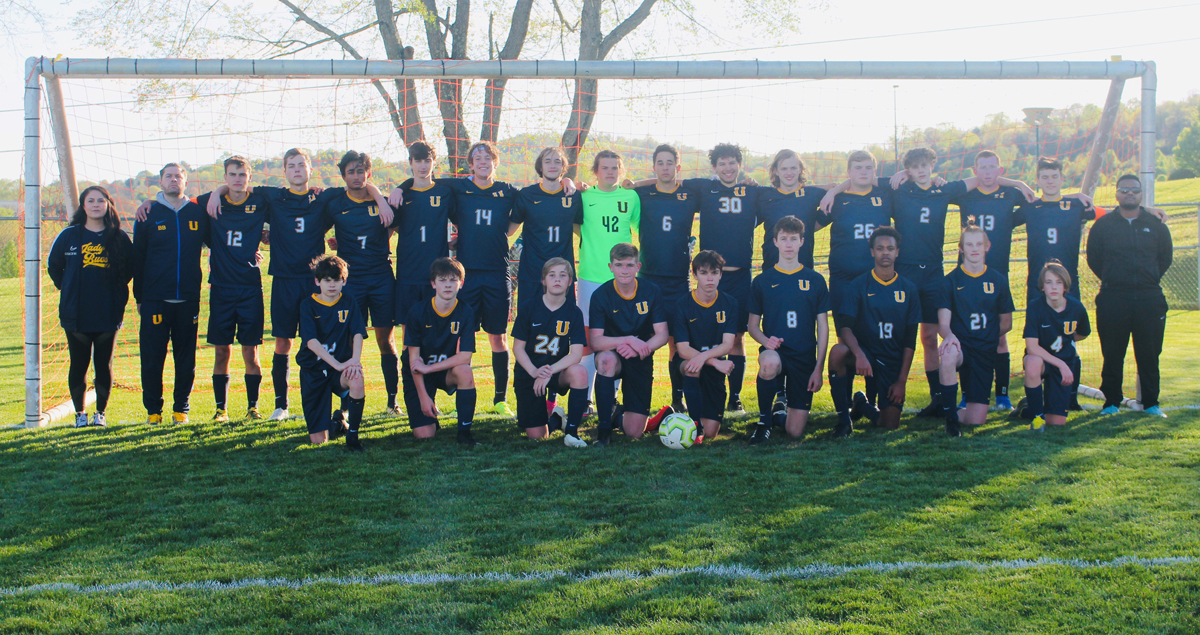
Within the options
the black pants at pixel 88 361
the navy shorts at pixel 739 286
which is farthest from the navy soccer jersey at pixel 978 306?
the black pants at pixel 88 361

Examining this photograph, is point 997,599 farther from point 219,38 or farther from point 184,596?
point 219,38

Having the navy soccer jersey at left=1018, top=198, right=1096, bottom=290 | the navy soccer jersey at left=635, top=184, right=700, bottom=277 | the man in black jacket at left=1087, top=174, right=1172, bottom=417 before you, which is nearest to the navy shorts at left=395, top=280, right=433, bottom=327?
the navy soccer jersey at left=635, top=184, right=700, bottom=277

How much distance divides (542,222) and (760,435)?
2096 mm

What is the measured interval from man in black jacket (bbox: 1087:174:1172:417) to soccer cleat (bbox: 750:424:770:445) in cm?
267

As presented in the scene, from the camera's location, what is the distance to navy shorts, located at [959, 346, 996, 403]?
564 cm

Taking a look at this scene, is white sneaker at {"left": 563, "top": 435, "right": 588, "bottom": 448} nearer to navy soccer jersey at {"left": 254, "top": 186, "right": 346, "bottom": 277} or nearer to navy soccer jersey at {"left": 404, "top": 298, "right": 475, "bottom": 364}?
navy soccer jersey at {"left": 404, "top": 298, "right": 475, "bottom": 364}

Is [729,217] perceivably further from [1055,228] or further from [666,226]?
[1055,228]

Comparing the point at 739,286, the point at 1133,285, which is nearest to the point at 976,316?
the point at 1133,285

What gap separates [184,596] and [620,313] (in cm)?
312

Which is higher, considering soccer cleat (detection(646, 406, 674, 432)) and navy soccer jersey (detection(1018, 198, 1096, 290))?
navy soccer jersey (detection(1018, 198, 1096, 290))

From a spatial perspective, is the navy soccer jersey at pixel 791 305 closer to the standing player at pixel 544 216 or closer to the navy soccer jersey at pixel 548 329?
the navy soccer jersey at pixel 548 329

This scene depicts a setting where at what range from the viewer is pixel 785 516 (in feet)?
12.1

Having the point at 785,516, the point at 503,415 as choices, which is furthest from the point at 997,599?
the point at 503,415

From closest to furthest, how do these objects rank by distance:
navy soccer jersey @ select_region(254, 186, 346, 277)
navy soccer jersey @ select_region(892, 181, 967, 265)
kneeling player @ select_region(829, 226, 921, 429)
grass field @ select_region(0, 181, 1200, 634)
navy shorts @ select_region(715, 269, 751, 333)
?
1. grass field @ select_region(0, 181, 1200, 634)
2. kneeling player @ select_region(829, 226, 921, 429)
3. navy soccer jersey @ select_region(254, 186, 346, 277)
4. navy shorts @ select_region(715, 269, 751, 333)
5. navy soccer jersey @ select_region(892, 181, 967, 265)
